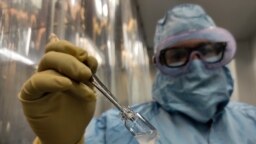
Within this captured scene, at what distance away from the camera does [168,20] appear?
1073 mm

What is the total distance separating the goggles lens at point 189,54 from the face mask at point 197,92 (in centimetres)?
3

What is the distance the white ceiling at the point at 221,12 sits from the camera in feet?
8.33

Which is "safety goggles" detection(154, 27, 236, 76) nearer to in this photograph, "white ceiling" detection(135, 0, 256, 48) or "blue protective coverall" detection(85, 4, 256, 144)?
"blue protective coverall" detection(85, 4, 256, 144)

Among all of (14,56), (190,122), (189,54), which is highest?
(14,56)

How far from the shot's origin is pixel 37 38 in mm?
812

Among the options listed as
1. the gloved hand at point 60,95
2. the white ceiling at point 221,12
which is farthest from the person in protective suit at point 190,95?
the white ceiling at point 221,12

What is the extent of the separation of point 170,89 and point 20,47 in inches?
18.4

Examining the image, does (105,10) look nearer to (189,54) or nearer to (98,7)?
(98,7)

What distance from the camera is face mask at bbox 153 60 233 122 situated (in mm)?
953

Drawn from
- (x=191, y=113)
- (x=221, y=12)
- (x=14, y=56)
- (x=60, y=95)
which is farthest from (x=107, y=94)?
(x=221, y=12)

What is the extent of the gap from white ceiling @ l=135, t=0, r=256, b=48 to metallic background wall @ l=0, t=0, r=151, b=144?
1123 millimetres

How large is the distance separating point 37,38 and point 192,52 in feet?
1.48

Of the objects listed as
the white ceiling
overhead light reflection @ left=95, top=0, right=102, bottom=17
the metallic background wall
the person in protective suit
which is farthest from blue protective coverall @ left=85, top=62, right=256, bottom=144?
the white ceiling

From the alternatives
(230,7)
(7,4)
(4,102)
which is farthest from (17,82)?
(230,7)
